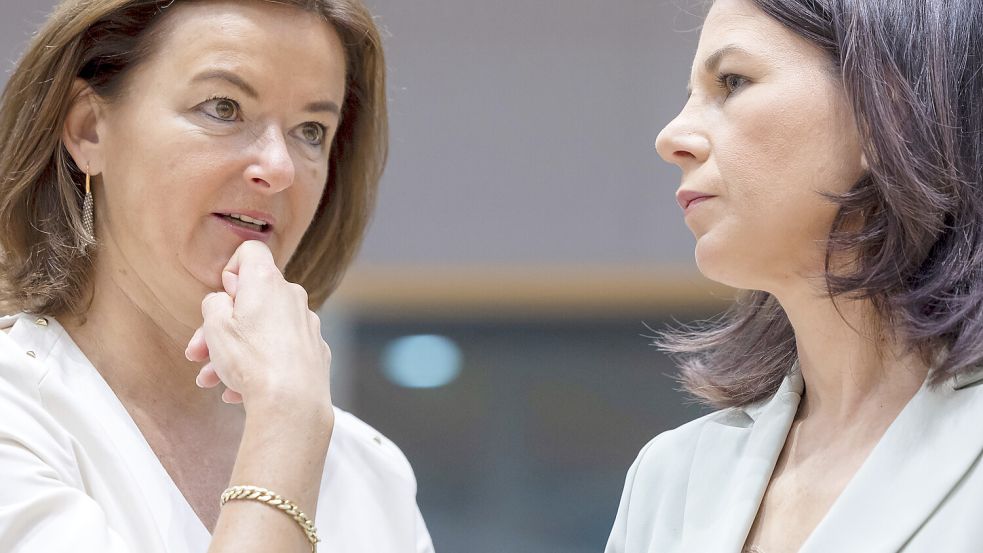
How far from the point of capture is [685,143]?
67.6 inches

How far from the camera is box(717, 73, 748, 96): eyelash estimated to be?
66.6 inches

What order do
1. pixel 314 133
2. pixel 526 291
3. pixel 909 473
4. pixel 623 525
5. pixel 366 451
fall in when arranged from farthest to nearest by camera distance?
pixel 526 291
pixel 366 451
pixel 314 133
pixel 623 525
pixel 909 473

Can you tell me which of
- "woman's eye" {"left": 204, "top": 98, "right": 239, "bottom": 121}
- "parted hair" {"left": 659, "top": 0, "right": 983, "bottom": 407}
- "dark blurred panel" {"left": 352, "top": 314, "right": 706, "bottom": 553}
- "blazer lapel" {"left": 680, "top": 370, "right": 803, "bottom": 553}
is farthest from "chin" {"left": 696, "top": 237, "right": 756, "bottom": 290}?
"dark blurred panel" {"left": 352, "top": 314, "right": 706, "bottom": 553}

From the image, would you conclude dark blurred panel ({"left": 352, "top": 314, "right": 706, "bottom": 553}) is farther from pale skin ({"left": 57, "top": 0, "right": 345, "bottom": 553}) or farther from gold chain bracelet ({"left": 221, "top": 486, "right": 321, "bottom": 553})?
gold chain bracelet ({"left": 221, "top": 486, "right": 321, "bottom": 553})

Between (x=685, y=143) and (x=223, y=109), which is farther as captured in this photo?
(x=223, y=109)

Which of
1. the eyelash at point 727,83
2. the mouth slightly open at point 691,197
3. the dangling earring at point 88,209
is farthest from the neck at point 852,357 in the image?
the dangling earring at point 88,209

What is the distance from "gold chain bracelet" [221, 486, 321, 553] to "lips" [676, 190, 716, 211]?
2.25ft

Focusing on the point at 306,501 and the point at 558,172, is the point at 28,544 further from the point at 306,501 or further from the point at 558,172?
the point at 558,172

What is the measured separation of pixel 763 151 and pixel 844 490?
46 centimetres

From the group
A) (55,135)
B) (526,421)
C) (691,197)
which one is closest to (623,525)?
(691,197)

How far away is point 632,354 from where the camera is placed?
5297 mm

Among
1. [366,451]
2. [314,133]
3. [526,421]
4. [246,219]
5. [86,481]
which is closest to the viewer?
[86,481]

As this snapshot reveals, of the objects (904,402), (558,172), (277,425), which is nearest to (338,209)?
(277,425)

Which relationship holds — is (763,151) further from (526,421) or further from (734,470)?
(526,421)
